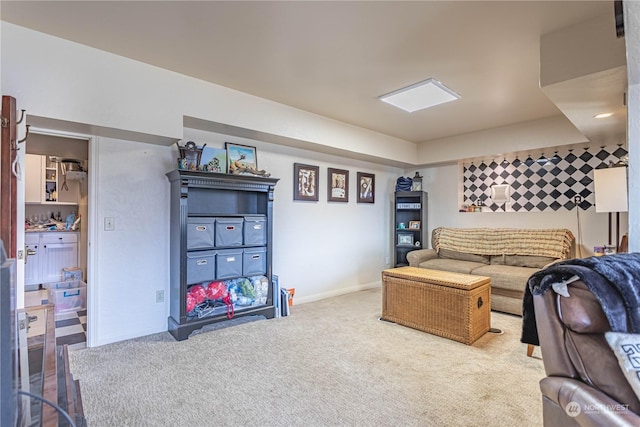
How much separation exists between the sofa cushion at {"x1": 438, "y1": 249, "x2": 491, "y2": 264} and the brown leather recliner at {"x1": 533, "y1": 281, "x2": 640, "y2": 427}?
11.4 feet

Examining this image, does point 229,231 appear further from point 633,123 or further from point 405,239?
point 405,239

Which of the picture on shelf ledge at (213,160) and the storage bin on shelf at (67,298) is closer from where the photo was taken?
the picture on shelf ledge at (213,160)

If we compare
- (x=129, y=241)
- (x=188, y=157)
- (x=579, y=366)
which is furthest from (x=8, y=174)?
(x=579, y=366)

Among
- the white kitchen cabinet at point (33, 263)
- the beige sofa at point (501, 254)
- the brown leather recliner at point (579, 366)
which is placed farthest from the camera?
the white kitchen cabinet at point (33, 263)

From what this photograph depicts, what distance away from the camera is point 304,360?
2.46m

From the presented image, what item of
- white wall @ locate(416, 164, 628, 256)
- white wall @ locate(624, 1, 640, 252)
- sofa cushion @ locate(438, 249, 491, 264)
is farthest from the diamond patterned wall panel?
white wall @ locate(624, 1, 640, 252)

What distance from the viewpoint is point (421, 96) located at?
3287 mm

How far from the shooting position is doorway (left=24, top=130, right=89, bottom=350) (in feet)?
14.7

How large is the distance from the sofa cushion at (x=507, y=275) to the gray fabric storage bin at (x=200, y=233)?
310cm

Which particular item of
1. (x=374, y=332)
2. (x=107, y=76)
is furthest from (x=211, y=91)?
(x=374, y=332)

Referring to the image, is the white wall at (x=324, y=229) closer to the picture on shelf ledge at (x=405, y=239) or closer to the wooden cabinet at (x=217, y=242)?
the picture on shelf ledge at (x=405, y=239)

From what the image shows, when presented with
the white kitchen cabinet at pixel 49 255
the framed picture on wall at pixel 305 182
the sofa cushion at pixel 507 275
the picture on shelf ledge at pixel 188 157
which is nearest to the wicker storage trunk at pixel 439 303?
the sofa cushion at pixel 507 275

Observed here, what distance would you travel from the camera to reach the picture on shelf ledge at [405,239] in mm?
5303

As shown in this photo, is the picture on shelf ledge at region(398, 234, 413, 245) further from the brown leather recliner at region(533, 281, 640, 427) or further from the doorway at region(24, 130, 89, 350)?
the doorway at region(24, 130, 89, 350)
